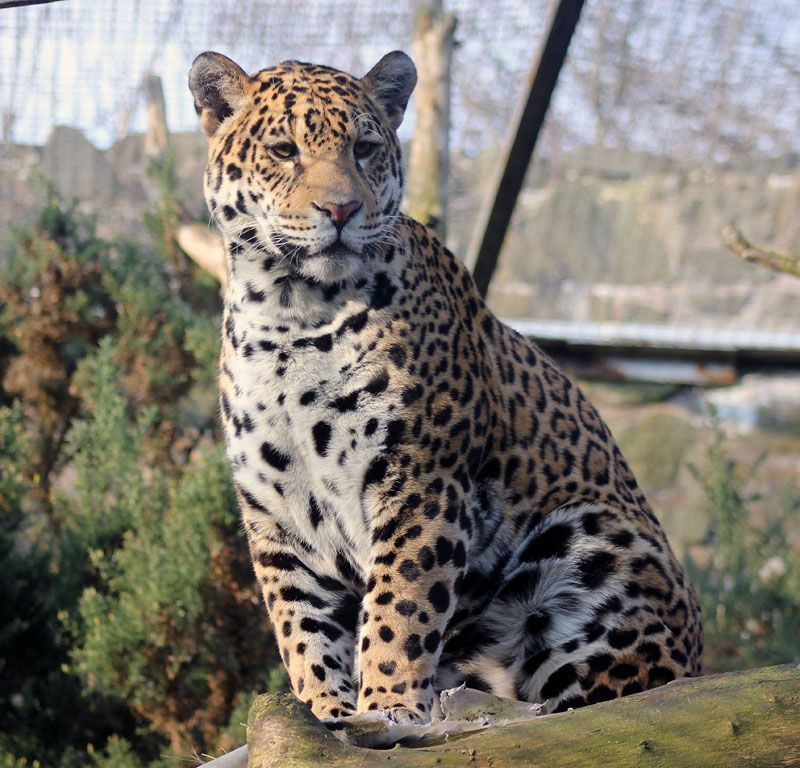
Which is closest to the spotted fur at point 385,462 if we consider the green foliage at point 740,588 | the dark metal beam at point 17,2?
the dark metal beam at point 17,2

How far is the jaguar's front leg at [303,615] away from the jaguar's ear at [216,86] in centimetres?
147

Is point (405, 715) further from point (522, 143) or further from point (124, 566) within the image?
point (124, 566)

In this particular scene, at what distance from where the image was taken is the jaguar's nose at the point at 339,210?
148 inches

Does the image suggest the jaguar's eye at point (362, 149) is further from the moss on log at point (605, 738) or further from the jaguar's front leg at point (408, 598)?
the moss on log at point (605, 738)

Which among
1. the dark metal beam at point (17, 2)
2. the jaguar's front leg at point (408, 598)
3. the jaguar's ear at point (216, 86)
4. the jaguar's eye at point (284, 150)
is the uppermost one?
the dark metal beam at point (17, 2)

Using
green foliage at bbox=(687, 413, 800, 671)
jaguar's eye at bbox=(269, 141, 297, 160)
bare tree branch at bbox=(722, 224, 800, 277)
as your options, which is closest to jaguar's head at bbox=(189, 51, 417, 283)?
jaguar's eye at bbox=(269, 141, 297, 160)

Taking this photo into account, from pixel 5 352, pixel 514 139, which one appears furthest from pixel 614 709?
pixel 5 352

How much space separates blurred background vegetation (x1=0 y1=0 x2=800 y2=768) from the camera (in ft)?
22.8

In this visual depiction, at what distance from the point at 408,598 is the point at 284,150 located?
63.8 inches

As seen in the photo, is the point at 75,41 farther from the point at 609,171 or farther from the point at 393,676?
the point at 393,676

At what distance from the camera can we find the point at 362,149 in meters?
4.04

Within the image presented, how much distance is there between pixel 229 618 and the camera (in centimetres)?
701

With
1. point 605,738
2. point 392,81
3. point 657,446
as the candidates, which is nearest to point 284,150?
point 392,81

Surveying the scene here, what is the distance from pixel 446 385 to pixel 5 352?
610cm
